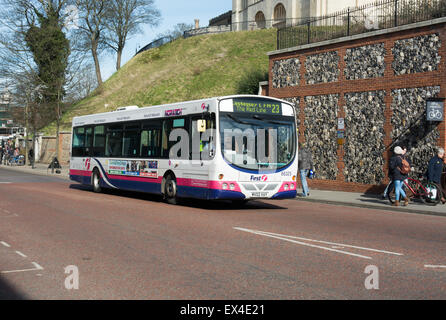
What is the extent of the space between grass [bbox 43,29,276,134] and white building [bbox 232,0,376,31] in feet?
10.5

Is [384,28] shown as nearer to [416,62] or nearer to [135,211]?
[416,62]

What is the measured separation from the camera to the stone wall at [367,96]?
20.1 metres

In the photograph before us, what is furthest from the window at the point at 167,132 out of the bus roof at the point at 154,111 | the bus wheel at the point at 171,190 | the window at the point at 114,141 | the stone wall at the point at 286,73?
the stone wall at the point at 286,73

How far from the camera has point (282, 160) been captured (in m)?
16.1

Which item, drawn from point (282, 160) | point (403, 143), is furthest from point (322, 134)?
point (282, 160)

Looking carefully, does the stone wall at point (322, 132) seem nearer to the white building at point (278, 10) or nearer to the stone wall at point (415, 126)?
the stone wall at point (415, 126)

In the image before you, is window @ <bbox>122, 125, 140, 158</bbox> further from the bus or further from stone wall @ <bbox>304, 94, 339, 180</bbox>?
stone wall @ <bbox>304, 94, 339, 180</bbox>

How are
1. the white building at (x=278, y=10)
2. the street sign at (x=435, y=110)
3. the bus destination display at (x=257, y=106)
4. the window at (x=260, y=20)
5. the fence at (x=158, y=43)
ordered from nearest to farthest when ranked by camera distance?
1. the bus destination display at (x=257, y=106)
2. the street sign at (x=435, y=110)
3. the white building at (x=278, y=10)
4. the window at (x=260, y=20)
5. the fence at (x=158, y=43)

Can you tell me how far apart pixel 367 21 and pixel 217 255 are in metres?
18.4

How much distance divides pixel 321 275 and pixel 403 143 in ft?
49.8

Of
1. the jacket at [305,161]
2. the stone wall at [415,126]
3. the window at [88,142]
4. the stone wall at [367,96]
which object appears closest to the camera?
the stone wall at [415,126]

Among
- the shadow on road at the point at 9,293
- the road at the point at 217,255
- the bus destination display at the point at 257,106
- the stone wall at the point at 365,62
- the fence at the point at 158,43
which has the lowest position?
the shadow on road at the point at 9,293

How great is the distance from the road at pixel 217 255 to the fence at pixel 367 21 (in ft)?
34.7

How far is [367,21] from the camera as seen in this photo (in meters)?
23.9
